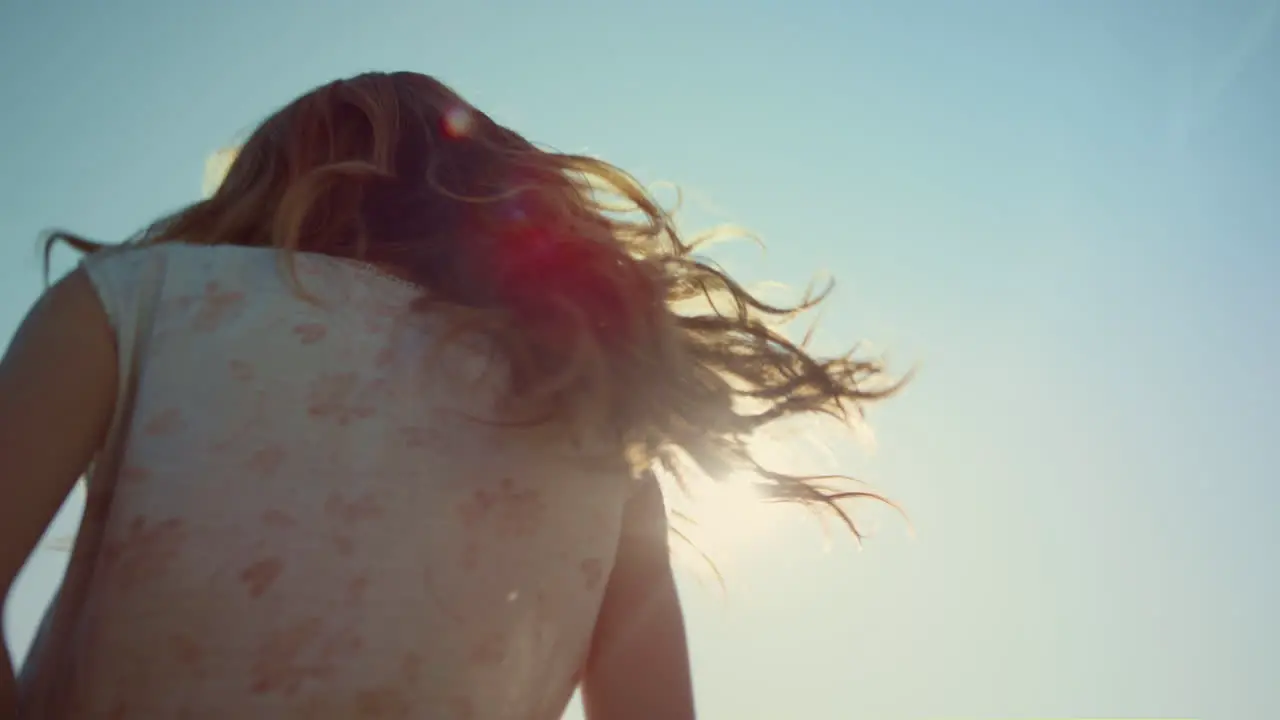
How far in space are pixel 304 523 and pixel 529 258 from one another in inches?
→ 27.9

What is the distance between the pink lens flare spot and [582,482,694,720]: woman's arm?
1.00m

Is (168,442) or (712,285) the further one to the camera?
(712,285)

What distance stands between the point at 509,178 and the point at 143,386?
101cm

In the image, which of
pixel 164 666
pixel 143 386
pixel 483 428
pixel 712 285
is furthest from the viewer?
pixel 712 285

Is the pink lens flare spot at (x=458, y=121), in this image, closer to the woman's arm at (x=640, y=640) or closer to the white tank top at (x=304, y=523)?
the white tank top at (x=304, y=523)

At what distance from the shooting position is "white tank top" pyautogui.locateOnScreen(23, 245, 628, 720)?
1400mm

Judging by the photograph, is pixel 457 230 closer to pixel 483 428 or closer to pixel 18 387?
pixel 483 428

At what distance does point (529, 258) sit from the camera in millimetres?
1947

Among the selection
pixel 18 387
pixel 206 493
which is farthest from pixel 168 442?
pixel 18 387

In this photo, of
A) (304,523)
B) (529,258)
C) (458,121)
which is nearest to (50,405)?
(304,523)

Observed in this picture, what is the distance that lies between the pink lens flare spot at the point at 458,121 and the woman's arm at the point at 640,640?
3.29 ft

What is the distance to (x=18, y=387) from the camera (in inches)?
55.5

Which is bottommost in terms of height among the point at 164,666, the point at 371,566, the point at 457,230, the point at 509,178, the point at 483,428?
the point at 164,666

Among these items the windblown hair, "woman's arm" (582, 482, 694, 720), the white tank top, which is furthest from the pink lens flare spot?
"woman's arm" (582, 482, 694, 720)
